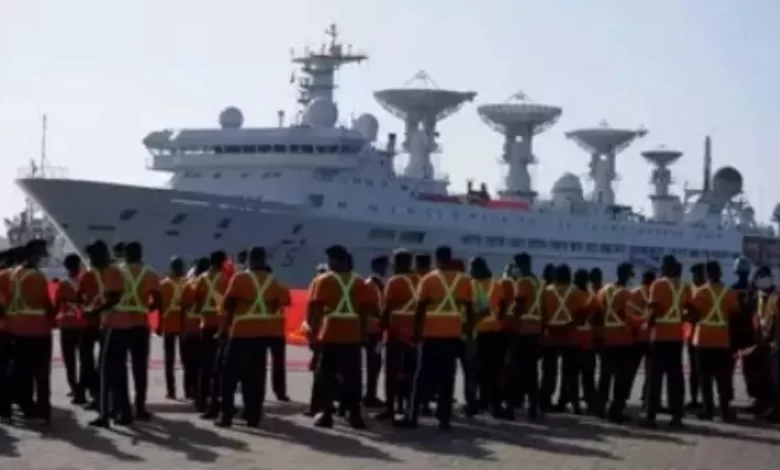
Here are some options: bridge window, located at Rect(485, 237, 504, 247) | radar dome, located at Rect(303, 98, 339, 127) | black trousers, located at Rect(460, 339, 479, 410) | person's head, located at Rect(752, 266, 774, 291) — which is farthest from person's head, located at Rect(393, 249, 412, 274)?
bridge window, located at Rect(485, 237, 504, 247)

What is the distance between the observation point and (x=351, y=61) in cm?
5984

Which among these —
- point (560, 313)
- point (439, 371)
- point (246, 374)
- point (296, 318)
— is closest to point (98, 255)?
point (246, 374)

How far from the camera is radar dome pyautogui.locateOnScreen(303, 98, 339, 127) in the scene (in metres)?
55.8

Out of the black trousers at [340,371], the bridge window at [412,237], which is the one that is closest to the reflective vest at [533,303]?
the black trousers at [340,371]

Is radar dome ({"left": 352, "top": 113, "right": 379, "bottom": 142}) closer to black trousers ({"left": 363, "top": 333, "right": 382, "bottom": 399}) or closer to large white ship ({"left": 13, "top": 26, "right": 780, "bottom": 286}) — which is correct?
large white ship ({"left": 13, "top": 26, "right": 780, "bottom": 286})

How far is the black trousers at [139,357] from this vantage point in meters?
13.2

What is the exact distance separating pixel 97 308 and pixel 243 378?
4.58ft

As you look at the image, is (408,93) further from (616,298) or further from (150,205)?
(616,298)

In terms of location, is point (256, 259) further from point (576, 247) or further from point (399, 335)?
point (576, 247)

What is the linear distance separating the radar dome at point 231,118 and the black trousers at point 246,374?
142 ft

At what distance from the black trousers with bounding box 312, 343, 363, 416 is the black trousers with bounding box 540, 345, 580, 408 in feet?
8.62

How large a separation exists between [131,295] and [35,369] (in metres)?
1.07

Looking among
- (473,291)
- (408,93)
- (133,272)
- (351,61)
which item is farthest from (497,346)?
(408,93)

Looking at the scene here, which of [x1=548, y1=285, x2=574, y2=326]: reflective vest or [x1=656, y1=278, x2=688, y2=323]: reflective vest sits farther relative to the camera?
[x1=548, y1=285, x2=574, y2=326]: reflective vest
